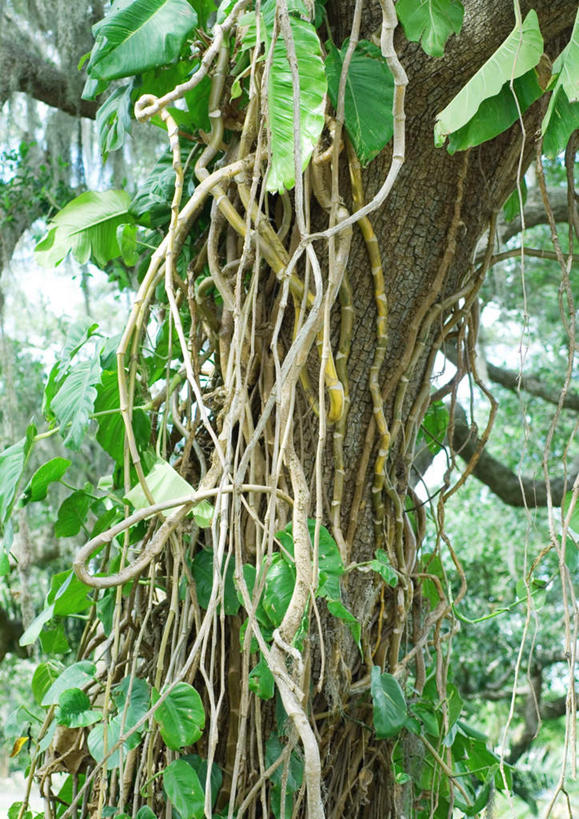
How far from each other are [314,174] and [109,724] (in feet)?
2.48

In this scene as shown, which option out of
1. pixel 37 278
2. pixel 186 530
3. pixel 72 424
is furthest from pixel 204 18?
pixel 37 278

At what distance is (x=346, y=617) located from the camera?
1.03m

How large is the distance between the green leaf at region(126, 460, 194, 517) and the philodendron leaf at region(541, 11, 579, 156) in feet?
2.04

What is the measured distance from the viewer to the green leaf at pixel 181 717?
0.97 m

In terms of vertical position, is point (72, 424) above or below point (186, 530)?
above

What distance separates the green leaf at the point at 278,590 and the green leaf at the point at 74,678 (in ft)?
0.99

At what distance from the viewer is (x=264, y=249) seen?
1093 mm

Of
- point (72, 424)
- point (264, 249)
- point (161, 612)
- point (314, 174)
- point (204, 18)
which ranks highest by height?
point (204, 18)

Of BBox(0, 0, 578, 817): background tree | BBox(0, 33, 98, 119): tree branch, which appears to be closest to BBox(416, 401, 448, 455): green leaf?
Answer: BBox(0, 0, 578, 817): background tree

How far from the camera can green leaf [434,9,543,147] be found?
0.98m

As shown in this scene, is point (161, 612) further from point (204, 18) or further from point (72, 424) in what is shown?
point (204, 18)

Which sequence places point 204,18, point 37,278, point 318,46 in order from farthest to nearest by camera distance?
point 37,278, point 204,18, point 318,46

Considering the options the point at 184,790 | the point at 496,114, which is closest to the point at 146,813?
the point at 184,790

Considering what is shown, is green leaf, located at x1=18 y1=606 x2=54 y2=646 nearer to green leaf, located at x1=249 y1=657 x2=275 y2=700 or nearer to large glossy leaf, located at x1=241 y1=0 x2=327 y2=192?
green leaf, located at x1=249 y1=657 x2=275 y2=700
